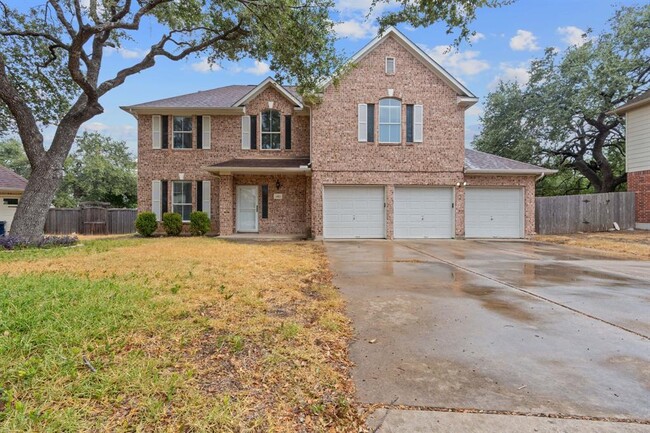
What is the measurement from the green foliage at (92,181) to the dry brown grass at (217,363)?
27.0 meters

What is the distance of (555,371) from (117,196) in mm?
33637

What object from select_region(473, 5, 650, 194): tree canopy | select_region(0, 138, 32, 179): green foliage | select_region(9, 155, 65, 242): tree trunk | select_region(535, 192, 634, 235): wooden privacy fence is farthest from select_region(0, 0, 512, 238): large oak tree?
select_region(0, 138, 32, 179): green foliage

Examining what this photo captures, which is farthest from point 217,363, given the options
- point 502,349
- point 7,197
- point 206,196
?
point 7,197

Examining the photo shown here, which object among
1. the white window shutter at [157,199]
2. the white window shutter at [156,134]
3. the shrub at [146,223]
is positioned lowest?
the shrub at [146,223]

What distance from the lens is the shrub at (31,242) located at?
10.4 m

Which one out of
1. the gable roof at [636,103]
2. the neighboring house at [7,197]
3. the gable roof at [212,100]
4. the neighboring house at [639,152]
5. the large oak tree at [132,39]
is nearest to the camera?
the large oak tree at [132,39]

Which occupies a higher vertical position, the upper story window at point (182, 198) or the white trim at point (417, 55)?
the white trim at point (417, 55)

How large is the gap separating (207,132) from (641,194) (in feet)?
71.7

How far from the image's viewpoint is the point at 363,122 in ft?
47.0

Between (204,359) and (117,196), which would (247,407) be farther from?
(117,196)

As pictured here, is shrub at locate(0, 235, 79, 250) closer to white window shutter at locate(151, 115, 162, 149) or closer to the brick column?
white window shutter at locate(151, 115, 162, 149)

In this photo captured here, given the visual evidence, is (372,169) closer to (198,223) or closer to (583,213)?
(198,223)

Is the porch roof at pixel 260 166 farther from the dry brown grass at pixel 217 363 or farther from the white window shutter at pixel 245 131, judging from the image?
the dry brown grass at pixel 217 363

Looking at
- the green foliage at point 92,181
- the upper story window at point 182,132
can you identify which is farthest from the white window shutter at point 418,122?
the green foliage at point 92,181
